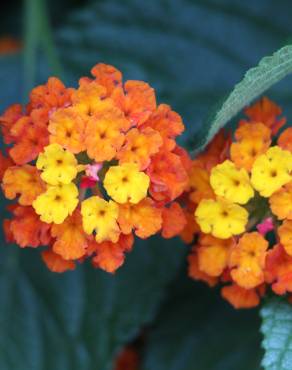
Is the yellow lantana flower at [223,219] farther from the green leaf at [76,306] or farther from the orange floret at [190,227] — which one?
the green leaf at [76,306]

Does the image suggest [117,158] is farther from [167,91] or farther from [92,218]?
[167,91]

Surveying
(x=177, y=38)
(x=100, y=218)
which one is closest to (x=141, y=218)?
(x=100, y=218)

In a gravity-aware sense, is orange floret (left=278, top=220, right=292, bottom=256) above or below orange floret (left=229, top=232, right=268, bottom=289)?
above

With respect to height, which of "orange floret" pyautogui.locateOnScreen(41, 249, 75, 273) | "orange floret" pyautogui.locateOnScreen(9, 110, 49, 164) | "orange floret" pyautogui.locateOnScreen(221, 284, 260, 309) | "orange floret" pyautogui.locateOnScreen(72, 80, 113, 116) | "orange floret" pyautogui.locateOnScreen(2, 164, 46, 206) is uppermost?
"orange floret" pyautogui.locateOnScreen(72, 80, 113, 116)

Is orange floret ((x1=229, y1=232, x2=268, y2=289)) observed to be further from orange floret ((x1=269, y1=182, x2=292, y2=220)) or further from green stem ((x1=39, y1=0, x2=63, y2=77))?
green stem ((x1=39, y1=0, x2=63, y2=77))

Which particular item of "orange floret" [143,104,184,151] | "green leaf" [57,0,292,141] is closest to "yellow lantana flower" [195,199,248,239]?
"orange floret" [143,104,184,151]

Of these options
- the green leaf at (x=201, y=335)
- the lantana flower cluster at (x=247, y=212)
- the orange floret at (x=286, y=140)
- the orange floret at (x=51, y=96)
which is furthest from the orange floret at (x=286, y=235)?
the green leaf at (x=201, y=335)
